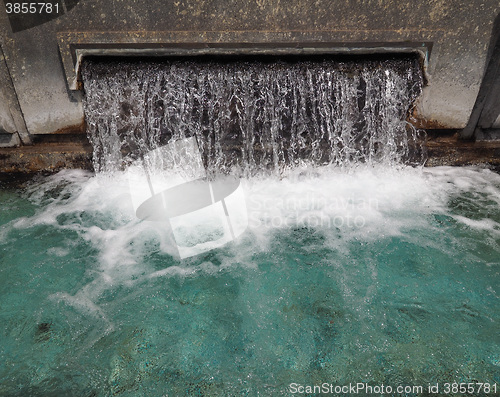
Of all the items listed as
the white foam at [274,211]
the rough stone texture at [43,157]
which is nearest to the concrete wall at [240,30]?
the rough stone texture at [43,157]

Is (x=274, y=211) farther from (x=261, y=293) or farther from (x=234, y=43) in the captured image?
(x=234, y=43)

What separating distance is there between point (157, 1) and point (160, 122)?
1.53 m

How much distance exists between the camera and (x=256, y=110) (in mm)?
5145

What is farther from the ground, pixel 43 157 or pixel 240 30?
pixel 240 30

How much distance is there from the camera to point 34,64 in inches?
187

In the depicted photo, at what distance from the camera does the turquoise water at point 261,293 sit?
122 inches

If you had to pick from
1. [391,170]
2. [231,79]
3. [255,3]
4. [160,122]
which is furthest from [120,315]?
[391,170]

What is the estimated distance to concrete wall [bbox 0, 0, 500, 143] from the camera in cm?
447

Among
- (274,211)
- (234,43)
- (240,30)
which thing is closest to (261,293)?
(274,211)

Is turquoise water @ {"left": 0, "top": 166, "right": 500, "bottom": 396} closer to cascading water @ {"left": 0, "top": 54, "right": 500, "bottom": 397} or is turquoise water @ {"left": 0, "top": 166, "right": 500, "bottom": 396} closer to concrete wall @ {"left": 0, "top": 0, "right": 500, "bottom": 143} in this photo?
cascading water @ {"left": 0, "top": 54, "right": 500, "bottom": 397}

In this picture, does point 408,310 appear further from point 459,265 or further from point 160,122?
point 160,122

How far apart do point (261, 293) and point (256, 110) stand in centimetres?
262

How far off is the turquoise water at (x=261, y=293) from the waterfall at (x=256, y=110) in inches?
20.9

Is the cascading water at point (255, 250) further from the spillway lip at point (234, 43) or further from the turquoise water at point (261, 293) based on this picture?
the spillway lip at point (234, 43)
